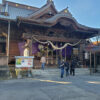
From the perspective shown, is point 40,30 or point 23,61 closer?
point 23,61

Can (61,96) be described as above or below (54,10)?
below

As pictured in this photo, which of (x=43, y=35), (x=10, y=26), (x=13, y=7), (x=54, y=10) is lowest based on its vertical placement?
(x=43, y=35)

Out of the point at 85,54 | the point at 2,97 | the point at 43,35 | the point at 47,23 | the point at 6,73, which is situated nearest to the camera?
the point at 2,97

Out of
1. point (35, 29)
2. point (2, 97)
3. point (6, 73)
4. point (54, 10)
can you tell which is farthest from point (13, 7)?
point (2, 97)

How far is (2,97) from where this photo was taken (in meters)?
4.96

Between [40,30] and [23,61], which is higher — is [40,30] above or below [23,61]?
above

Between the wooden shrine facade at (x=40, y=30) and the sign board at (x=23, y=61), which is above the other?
the wooden shrine facade at (x=40, y=30)

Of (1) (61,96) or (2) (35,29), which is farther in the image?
(2) (35,29)

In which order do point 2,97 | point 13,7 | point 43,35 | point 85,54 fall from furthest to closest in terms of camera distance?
1. point 13,7
2. point 85,54
3. point 43,35
4. point 2,97

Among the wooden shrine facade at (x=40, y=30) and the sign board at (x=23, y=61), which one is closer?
the sign board at (x=23, y=61)

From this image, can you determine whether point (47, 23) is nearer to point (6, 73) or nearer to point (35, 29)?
point (35, 29)

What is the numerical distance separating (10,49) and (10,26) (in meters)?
2.71

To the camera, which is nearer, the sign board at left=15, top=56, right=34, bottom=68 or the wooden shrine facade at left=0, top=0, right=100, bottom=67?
the sign board at left=15, top=56, right=34, bottom=68

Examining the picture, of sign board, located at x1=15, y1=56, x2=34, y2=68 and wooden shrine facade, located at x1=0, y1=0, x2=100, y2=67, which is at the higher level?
wooden shrine facade, located at x1=0, y1=0, x2=100, y2=67
